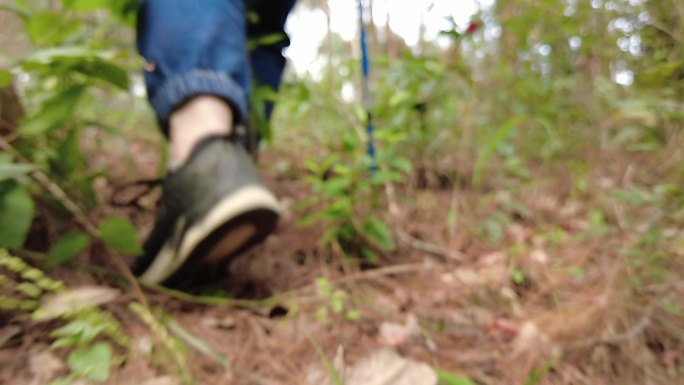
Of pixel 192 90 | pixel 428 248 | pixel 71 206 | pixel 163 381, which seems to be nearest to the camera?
pixel 163 381

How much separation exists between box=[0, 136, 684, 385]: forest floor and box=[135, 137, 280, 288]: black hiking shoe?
7cm

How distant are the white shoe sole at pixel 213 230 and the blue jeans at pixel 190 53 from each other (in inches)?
7.6

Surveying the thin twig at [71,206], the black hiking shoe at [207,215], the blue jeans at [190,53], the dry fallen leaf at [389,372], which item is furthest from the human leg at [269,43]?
the dry fallen leaf at [389,372]

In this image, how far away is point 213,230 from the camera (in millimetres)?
722

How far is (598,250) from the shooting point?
3.40ft

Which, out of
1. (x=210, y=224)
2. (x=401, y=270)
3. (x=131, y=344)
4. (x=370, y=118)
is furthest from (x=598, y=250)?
(x=131, y=344)

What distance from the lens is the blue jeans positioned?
32.0 inches

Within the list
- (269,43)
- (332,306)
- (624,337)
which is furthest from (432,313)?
(269,43)

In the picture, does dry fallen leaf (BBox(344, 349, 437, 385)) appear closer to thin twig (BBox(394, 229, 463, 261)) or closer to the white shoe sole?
the white shoe sole

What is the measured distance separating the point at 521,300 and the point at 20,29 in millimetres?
1513

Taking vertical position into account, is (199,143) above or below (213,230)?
above

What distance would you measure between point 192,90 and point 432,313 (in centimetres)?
57

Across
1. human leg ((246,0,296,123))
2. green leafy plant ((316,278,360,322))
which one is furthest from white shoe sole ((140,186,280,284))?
human leg ((246,0,296,123))

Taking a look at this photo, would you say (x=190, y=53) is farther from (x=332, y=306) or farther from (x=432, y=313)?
(x=432, y=313)
